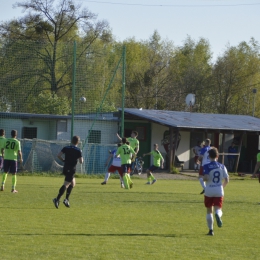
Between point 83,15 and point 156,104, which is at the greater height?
point 83,15

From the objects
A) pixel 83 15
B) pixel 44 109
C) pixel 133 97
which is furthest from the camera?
pixel 133 97

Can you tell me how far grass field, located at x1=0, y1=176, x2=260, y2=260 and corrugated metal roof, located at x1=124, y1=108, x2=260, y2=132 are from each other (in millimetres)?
17210

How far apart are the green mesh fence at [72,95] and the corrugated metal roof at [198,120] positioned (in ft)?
8.32

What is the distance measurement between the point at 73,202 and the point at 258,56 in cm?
5730

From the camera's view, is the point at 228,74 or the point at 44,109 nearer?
the point at 44,109

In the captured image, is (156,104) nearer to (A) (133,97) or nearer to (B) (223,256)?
(A) (133,97)

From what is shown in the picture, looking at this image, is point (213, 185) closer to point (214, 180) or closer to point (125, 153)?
point (214, 180)

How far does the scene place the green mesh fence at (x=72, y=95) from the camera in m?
30.9

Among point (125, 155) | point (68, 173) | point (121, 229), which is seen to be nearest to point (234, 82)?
point (125, 155)

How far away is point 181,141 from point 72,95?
12161 millimetres

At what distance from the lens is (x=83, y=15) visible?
50.2 meters

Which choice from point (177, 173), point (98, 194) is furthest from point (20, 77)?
point (98, 194)

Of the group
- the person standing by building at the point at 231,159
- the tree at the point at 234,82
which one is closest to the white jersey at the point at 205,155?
the person standing by building at the point at 231,159

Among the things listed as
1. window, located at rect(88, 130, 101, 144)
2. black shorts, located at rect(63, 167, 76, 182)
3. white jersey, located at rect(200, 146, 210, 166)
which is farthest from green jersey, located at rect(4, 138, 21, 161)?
window, located at rect(88, 130, 101, 144)
